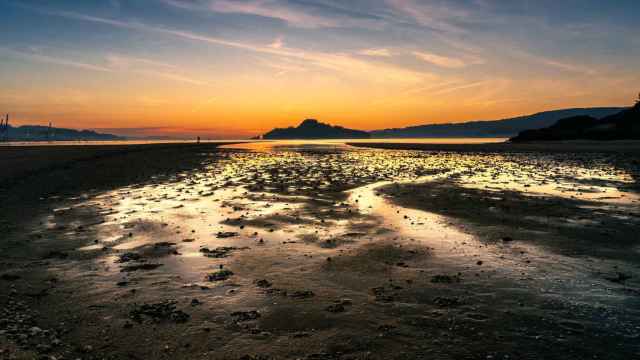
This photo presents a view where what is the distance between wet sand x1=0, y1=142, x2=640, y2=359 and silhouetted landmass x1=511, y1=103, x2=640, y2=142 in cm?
11330

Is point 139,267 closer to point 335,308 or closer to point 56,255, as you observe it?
point 56,255

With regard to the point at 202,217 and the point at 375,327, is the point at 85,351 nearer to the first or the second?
the point at 375,327

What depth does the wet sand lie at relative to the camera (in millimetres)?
6688

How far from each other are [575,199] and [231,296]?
20.0m

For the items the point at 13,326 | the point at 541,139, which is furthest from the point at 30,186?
the point at 541,139

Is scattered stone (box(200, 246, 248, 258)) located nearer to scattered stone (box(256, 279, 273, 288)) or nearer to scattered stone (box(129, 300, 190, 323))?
scattered stone (box(256, 279, 273, 288))

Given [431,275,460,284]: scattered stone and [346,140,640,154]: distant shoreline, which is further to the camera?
[346,140,640,154]: distant shoreline

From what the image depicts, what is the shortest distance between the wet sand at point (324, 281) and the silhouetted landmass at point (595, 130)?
113298mm

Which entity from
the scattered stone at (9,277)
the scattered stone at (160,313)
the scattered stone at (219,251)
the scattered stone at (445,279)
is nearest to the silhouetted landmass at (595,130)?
the scattered stone at (445,279)

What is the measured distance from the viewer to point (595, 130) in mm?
121062

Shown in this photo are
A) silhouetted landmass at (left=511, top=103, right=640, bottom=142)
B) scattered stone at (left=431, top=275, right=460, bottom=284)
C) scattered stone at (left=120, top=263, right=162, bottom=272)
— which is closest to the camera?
scattered stone at (left=431, top=275, right=460, bottom=284)

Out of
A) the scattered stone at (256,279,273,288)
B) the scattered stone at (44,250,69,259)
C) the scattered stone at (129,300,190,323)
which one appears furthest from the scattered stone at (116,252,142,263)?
the scattered stone at (256,279,273,288)

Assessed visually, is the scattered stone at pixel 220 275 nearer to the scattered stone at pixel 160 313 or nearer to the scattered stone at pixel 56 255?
the scattered stone at pixel 160 313

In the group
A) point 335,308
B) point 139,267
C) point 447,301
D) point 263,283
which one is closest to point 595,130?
point 447,301
